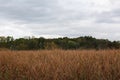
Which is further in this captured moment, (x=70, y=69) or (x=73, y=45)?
(x=73, y=45)

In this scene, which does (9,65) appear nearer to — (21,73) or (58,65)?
(21,73)

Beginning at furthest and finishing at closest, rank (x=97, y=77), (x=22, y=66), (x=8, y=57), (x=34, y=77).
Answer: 1. (x=8, y=57)
2. (x=22, y=66)
3. (x=34, y=77)
4. (x=97, y=77)

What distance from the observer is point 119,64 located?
22.3 feet

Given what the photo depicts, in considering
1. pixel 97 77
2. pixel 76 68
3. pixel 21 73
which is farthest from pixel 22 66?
pixel 97 77

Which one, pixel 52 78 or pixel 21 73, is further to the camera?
pixel 21 73

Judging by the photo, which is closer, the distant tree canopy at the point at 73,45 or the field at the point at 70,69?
the field at the point at 70,69

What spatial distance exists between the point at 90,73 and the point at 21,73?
1784 mm

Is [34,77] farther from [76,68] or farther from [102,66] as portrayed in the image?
[102,66]

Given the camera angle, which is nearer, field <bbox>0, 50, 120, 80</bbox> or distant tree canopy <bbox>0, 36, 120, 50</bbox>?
field <bbox>0, 50, 120, 80</bbox>

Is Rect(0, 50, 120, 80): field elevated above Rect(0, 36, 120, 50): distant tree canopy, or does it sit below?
below

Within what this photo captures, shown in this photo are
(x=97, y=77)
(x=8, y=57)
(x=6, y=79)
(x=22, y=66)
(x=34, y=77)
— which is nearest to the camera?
(x=97, y=77)

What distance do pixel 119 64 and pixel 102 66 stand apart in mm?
380

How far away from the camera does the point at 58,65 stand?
286 inches

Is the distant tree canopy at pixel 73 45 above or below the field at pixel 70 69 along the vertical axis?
above
